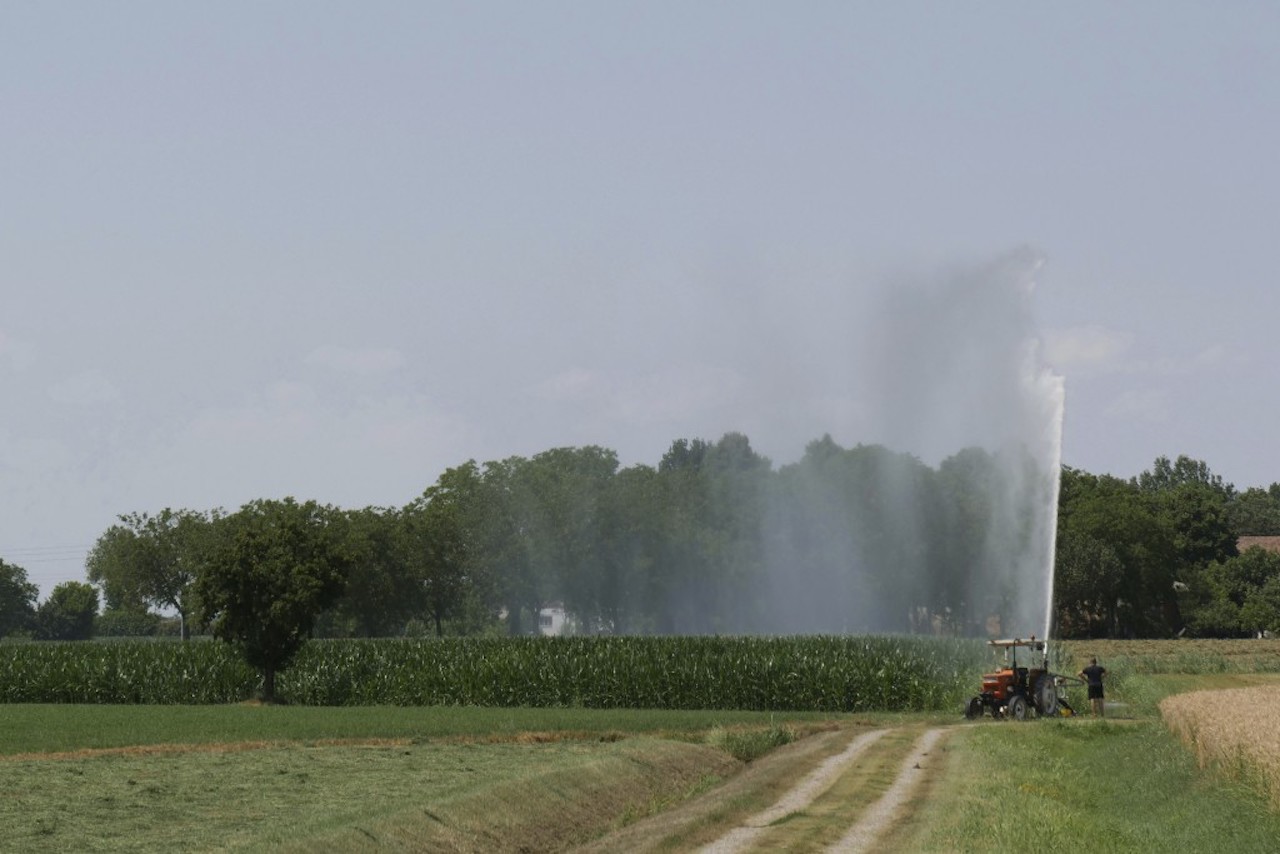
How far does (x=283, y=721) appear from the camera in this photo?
48.9 meters

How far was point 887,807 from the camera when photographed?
25812 millimetres

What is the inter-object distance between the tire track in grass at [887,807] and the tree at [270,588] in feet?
106

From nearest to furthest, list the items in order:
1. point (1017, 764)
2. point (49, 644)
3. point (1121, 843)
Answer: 1. point (1121, 843)
2. point (1017, 764)
3. point (49, 644)

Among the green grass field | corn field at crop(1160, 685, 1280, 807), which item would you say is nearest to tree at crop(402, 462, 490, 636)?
the green grass field

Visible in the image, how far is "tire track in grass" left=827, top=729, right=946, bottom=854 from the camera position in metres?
21.8

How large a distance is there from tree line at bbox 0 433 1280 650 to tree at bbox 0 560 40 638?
30.8 meters

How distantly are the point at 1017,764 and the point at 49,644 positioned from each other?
53.3 m

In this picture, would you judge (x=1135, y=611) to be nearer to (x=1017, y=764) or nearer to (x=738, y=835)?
(x=1017, y=764)

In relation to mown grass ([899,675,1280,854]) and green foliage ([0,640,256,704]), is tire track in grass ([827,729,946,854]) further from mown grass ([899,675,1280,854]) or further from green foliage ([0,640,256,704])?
green foliage ([0,640,256,704])

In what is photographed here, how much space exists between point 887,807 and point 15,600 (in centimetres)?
17572

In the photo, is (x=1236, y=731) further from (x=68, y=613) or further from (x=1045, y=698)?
(x=68, y=613)

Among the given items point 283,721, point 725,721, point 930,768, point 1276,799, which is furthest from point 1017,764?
point 283,721

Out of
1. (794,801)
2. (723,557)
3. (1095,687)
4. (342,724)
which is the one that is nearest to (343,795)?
(794,801)

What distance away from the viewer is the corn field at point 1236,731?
22.9m
